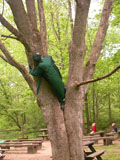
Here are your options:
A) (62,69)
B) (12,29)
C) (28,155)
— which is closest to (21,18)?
(12,29)

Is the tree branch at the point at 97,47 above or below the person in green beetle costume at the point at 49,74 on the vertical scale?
above

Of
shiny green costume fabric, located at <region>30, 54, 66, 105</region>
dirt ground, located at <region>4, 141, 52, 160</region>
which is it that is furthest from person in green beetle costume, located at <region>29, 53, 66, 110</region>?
dirt ground, located at <region>4, 141, 52, 160</region>

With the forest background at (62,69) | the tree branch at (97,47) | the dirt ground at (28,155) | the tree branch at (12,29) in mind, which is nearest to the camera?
the tree branch at (12,29)

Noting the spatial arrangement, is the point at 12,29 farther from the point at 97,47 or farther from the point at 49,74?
the point at 97,47

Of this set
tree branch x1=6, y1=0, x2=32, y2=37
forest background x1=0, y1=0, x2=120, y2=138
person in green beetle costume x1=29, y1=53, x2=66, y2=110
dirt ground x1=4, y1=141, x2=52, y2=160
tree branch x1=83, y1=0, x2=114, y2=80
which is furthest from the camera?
forest background x1=0, y1=0, x2=120, y2=138

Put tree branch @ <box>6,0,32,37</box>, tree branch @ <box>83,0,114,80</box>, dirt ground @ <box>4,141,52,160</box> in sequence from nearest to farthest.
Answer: tree branch @ <box>6,0,32,37</box> < tree branch @ <box>83,0,114,80</box> < dirt ground @ <box>4,141,52,160</box>

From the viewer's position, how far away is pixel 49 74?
3484mm

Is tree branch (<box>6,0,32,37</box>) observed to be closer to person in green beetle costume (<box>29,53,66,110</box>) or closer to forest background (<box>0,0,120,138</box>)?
person in green beetle costume (<box>29,53,66,110</box>)

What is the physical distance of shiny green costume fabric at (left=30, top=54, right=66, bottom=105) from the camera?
345 cm

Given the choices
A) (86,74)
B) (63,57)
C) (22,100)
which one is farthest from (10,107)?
(86,74)

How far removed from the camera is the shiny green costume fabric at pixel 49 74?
11.3ft

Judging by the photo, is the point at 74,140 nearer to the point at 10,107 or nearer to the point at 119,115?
the point at 10,107

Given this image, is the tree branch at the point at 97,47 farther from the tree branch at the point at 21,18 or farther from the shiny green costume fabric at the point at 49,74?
the tree branch at the point at 21,18

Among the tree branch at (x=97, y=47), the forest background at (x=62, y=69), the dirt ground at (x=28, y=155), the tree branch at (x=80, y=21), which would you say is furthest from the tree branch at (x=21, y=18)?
the forest background at (x=62, y=69)
